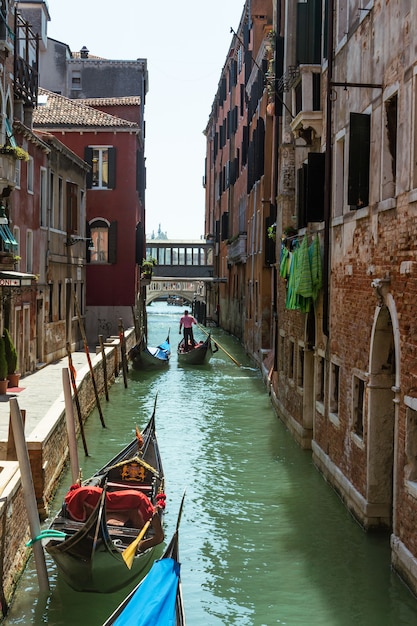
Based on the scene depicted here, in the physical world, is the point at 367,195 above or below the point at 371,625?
above

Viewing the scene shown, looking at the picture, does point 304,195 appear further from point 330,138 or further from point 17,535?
point 17,535

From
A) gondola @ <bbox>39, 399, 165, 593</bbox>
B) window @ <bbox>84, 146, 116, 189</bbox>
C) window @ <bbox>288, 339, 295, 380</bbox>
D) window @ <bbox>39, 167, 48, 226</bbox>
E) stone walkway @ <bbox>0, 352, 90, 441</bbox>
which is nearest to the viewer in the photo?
gondola @ <bbox>39, 399, 165, 593</bbox>

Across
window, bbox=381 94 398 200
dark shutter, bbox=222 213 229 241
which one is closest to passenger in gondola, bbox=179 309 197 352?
dark shutter, bbox=222 213 229 241

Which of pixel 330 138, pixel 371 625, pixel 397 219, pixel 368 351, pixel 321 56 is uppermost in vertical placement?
pixel 321 56

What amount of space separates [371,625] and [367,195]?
12.7 feet

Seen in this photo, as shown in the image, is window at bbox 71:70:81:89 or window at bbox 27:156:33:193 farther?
window at bbox 71:70:81:89

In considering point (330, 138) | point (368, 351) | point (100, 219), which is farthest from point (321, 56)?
point (100, 219)

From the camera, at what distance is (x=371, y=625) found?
620 cm

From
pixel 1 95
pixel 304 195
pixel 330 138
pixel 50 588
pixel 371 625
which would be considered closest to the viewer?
pixel 371 625

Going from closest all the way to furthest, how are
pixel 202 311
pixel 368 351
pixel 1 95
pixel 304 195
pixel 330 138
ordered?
pixel 368 351
pixel 330 138
pixel 304 195
pixel 1 95
pixel 202 311

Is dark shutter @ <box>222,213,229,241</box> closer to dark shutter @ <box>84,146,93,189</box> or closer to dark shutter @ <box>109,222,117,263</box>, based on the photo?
dark shutter @ <box>109,222,117,263</box>

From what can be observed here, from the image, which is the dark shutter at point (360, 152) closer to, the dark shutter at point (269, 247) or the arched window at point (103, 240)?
the dark shutter at point (269, 247)

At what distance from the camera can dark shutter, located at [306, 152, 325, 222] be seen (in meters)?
10.2

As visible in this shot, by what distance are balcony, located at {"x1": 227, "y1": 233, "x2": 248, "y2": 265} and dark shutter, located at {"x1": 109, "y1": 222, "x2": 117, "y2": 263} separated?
13.4ft
